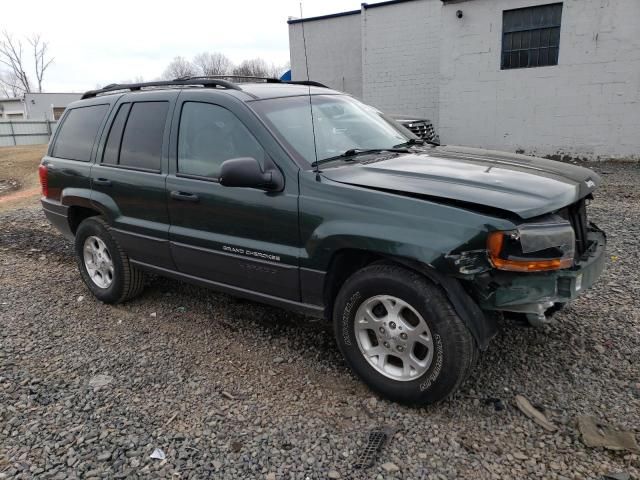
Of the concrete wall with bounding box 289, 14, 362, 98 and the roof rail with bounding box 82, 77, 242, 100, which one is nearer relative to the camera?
the roof rail with bounding box 82, 77, 242, 100

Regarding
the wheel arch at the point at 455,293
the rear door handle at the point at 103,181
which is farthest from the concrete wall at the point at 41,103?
the wheel arch at the point at 455,293

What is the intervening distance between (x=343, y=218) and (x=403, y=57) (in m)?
15.2

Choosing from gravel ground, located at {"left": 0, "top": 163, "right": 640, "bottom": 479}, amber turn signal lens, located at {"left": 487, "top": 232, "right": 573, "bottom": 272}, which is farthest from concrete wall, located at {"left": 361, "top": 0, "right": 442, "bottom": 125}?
amber turn signal lens, located at {"left": 487, "top": 232, "right": 573, "bottom": 272}

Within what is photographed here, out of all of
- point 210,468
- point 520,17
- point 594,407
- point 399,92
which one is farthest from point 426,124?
point 210,468

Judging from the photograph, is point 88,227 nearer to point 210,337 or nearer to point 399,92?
point 210,337

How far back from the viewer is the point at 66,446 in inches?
112

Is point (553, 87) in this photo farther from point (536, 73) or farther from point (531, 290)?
point (531, 290)

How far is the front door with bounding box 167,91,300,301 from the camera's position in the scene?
332cm

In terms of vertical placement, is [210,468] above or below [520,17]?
below

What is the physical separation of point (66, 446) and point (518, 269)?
104 inches

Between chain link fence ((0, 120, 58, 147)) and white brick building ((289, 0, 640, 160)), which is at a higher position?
white brick building ((289, 0, 640, 160))

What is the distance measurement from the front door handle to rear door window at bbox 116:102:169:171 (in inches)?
12.9

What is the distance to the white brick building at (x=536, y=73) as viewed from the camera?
39.6 feet

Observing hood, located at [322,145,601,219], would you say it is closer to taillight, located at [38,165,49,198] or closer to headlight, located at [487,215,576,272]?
headlight, located at [487,215,576,272]
